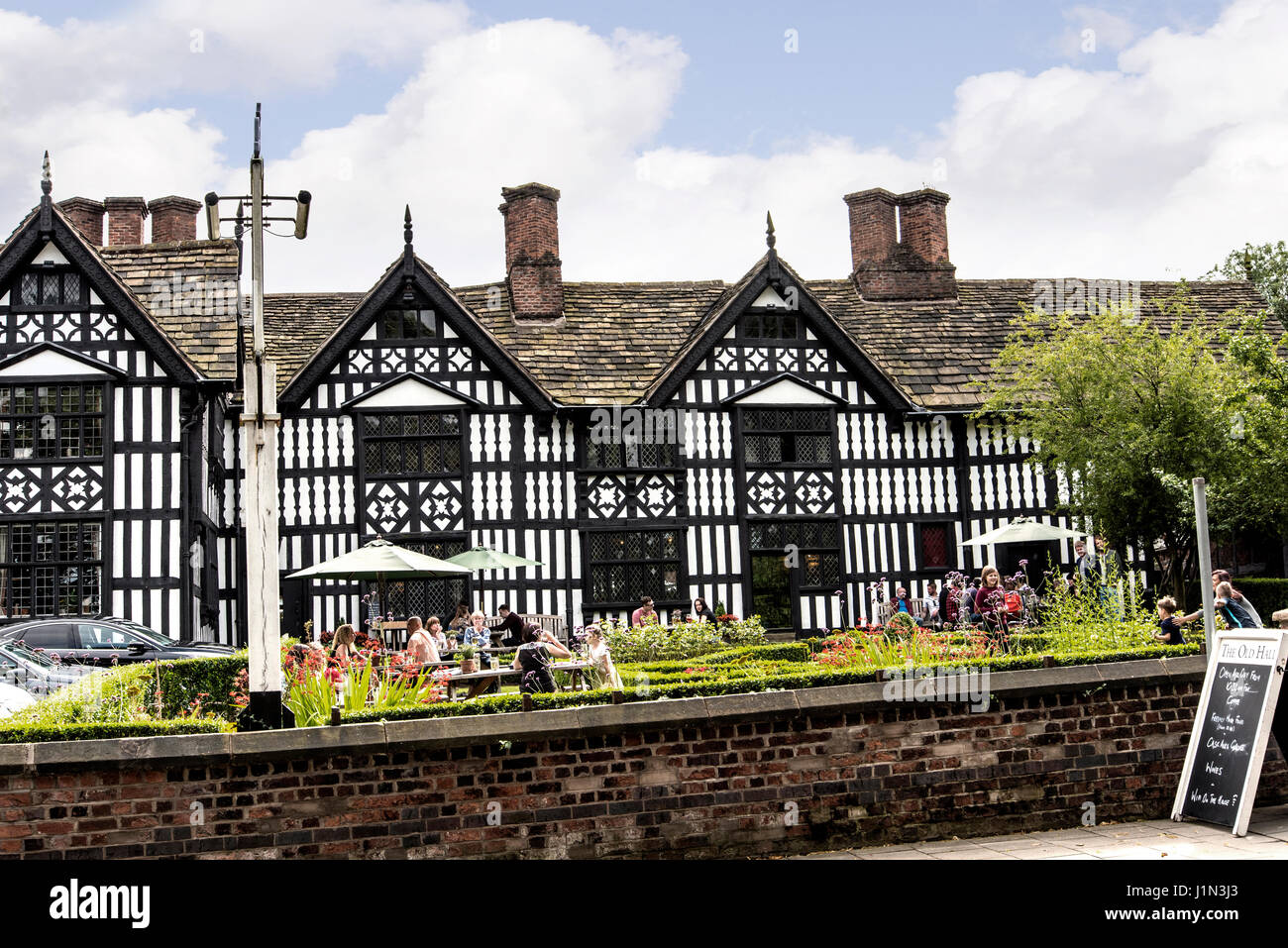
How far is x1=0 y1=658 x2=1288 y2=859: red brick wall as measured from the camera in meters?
7.92

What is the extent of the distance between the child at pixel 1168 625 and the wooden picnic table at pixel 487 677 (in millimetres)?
5337

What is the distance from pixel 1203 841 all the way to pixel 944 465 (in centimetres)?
1645

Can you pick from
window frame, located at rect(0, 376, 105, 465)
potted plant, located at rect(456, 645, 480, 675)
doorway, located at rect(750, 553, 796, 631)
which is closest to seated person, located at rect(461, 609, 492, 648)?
potted plant, located at rect(456, 645, 480, 675)

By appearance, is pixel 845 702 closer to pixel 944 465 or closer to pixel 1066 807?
pixel 1066 807

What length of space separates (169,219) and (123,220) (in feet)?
4.66

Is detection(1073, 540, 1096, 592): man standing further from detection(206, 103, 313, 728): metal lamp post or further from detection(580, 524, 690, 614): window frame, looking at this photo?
detection(206, 103, 313, 728): metal lamp post

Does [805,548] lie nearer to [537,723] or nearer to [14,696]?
[14,696]

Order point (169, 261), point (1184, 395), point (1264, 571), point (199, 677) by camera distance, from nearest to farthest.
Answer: point (199, 677) → point (1184, 395) → point (169, 261) → point (1264, 571)

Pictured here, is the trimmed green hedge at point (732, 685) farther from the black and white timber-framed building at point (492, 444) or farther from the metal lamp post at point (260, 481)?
the black and white timber-framed building at point (492, 444)

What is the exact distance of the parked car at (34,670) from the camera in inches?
561

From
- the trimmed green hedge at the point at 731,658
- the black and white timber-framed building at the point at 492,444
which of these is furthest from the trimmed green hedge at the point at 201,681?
the black and white timber-framed building at the point at 492,444

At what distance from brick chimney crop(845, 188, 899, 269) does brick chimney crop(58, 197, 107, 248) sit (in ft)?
54.7

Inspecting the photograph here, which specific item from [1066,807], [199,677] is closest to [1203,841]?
[1066,807]
